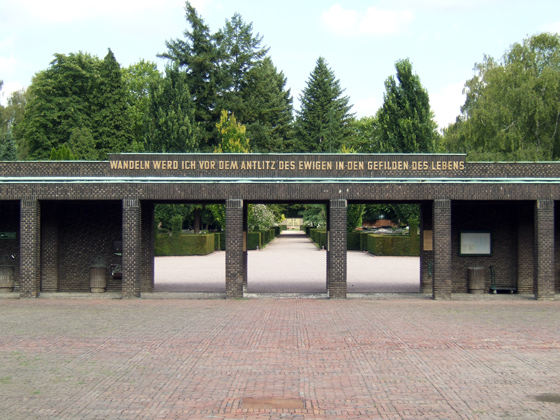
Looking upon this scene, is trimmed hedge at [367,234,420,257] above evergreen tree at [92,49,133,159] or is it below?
below

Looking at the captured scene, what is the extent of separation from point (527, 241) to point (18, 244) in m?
17.6

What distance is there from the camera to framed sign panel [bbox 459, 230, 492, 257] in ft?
71.6

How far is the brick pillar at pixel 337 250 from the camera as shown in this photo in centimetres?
1997

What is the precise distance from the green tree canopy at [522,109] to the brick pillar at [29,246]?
36.1 meters

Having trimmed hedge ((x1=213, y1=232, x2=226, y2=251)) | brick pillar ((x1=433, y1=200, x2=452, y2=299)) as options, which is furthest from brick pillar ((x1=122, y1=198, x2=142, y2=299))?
trimmed hedge ((x1=213, y1=232, x2=226, y2=251))

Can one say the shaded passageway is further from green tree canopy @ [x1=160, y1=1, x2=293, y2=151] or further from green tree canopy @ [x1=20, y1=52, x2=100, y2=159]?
green tree canopy @ [x1=20, y1=52, x2=100, y2=159]

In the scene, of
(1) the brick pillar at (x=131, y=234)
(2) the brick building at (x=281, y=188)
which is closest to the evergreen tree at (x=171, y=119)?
(2) the brick building at (x=281, y=188)

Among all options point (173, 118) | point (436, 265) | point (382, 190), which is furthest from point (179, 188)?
point (173, 118)

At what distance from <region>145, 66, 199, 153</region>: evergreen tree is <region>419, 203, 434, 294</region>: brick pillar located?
27918 mm

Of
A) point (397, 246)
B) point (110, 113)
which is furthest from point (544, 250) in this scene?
point (110, 113)

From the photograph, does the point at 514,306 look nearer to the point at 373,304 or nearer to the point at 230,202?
the point at 373,304

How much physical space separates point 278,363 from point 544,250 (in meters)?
12.5

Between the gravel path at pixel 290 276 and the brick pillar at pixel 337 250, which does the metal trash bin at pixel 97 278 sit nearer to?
the gravel path at pixel 290 276

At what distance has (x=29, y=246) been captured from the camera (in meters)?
20.1
